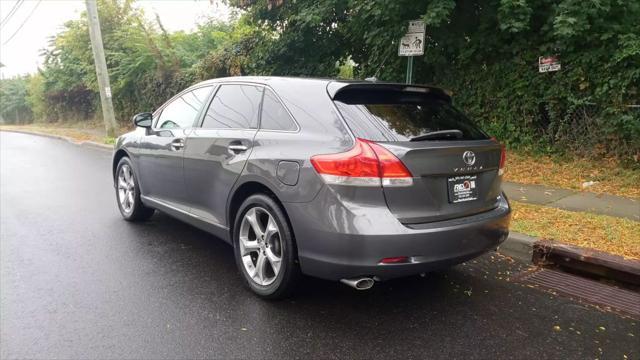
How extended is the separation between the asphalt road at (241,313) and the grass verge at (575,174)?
3.23 meters

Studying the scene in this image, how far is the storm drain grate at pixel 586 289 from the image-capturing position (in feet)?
11.8

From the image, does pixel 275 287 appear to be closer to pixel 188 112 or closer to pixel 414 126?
pixel 414 126

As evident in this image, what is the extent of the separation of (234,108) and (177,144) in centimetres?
81

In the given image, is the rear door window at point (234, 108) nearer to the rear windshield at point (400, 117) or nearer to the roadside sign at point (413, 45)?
the rear windshield at point (400, 117)

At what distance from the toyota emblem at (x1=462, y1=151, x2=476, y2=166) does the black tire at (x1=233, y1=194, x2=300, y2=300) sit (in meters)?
1.27

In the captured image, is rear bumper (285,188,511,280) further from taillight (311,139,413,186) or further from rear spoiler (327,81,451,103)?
rear spoiler (327,81,451,103)

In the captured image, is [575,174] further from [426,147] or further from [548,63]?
[426,147]

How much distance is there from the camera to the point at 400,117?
333cm

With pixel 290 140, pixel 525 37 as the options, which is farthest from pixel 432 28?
pixel 290 140

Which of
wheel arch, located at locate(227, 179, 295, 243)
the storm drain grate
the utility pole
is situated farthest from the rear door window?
the utility pole

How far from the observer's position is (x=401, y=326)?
3203 mm

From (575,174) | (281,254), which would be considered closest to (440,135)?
(281,254)

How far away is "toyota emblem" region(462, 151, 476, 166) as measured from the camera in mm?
3256

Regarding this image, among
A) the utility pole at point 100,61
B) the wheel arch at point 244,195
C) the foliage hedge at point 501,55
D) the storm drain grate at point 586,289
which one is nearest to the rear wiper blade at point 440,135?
the wheel arch at point 244,195
